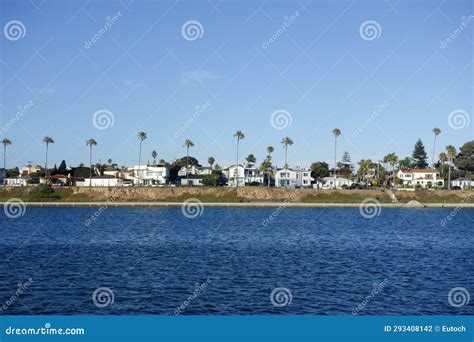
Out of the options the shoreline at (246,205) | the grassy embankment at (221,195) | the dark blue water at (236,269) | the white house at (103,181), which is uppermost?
the white house at (103,181)

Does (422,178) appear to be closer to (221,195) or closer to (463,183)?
(463,183)

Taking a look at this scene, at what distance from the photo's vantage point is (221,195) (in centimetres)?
15200

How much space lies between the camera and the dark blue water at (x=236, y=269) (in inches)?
1287

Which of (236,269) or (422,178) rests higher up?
(422,178)

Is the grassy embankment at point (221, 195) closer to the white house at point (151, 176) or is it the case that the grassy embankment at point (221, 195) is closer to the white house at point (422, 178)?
the white house at point (422, 178)

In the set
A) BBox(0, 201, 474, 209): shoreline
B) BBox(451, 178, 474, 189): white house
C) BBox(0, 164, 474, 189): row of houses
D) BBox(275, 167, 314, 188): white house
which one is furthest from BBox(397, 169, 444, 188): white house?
BBox(0, 201, 474, 209): shoreline

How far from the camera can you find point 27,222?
313 feet

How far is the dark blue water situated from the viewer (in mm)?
32688

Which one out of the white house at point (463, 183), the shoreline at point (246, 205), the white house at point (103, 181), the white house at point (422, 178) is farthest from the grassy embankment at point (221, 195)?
the white house at point (422, 178)

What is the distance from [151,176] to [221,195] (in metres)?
Result: 51.6

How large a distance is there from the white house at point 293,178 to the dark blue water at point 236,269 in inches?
4298

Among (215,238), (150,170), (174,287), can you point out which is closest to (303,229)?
(215,238)

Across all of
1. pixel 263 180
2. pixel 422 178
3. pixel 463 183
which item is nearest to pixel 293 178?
pixel 263 180

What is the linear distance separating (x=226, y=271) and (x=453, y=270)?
1893 centimetres
